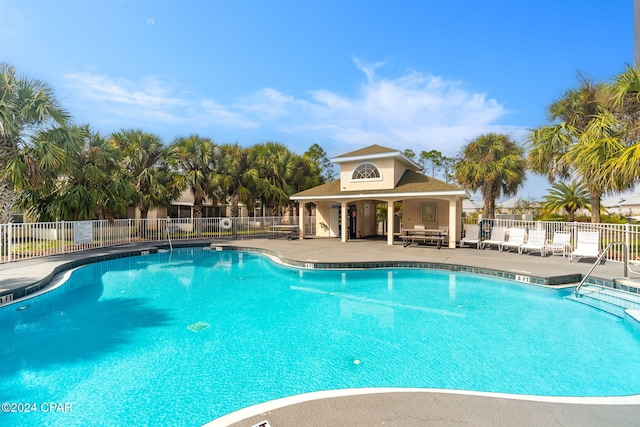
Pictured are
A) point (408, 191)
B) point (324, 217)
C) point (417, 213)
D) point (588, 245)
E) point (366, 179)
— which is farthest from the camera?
point (324, 217)

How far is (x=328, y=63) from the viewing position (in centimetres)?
1767

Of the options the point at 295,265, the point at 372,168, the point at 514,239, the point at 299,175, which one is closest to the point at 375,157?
the point at 372,168

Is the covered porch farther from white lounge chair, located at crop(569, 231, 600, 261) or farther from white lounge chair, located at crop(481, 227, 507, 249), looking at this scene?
white lounge chair, located at crop(569, 231, 600, 261)

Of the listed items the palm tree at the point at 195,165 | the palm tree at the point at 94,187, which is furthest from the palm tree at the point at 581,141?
the palm tree at the point at 94,187

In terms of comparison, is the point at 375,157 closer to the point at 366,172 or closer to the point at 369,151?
the point at 369,151

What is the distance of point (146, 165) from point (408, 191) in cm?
1680

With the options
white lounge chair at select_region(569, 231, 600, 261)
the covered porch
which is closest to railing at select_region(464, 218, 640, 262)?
white lounge chair at select_region(569, 231, 600, 261)

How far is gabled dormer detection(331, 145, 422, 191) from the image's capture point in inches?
736

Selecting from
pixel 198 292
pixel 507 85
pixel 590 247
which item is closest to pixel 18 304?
pixel 198 292

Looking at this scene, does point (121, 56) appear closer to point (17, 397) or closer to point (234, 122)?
point (234, 122)

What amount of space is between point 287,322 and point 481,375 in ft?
12.3

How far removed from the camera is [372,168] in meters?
19.4

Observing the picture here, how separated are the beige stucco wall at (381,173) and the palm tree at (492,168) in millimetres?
7395

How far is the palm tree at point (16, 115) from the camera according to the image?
11026 millimetres
